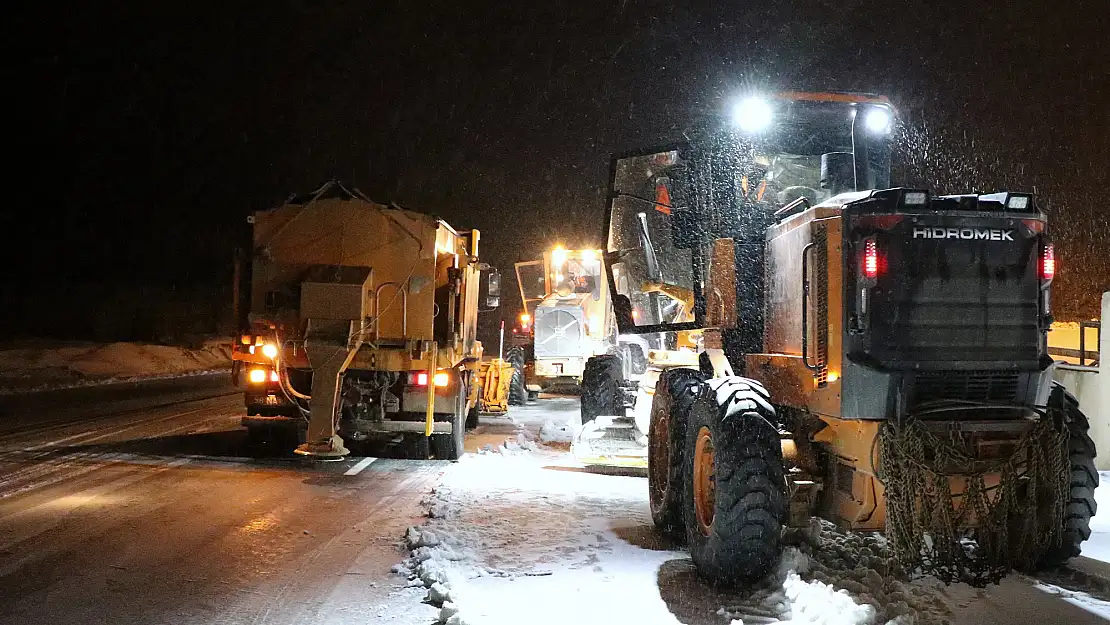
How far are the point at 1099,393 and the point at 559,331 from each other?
11.3 m

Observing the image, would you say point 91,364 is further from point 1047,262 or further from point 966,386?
point 1047,262

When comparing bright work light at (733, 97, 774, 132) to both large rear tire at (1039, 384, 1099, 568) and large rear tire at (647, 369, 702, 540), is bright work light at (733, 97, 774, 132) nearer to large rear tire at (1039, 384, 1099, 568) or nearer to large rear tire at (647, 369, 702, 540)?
large rear tire at (647, 369, 702, 540)

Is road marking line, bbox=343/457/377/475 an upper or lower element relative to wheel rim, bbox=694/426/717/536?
lower

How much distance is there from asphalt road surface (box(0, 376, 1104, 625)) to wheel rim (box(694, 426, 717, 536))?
0.48m

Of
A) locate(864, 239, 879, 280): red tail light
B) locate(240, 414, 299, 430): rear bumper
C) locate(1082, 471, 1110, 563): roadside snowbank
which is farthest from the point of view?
locate(240, 414, 299, 430): rear bumper

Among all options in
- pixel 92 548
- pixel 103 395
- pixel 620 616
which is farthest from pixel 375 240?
pixel 103 395

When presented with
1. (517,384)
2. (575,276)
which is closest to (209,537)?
(575,276)

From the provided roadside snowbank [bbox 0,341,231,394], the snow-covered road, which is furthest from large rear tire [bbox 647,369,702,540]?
→ roadside snowbank [bbox 0,341,231,394]

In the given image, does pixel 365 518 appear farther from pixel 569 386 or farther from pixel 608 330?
pixel 569 386

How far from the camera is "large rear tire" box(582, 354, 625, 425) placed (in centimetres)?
1303

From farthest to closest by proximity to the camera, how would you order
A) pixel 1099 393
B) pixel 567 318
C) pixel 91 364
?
pixel 91 364
pixel 567 318
pixel 1099 393

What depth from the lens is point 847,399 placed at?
550 centimetres

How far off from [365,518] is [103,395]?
14814 millimetres

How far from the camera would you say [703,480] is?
6523 mm
